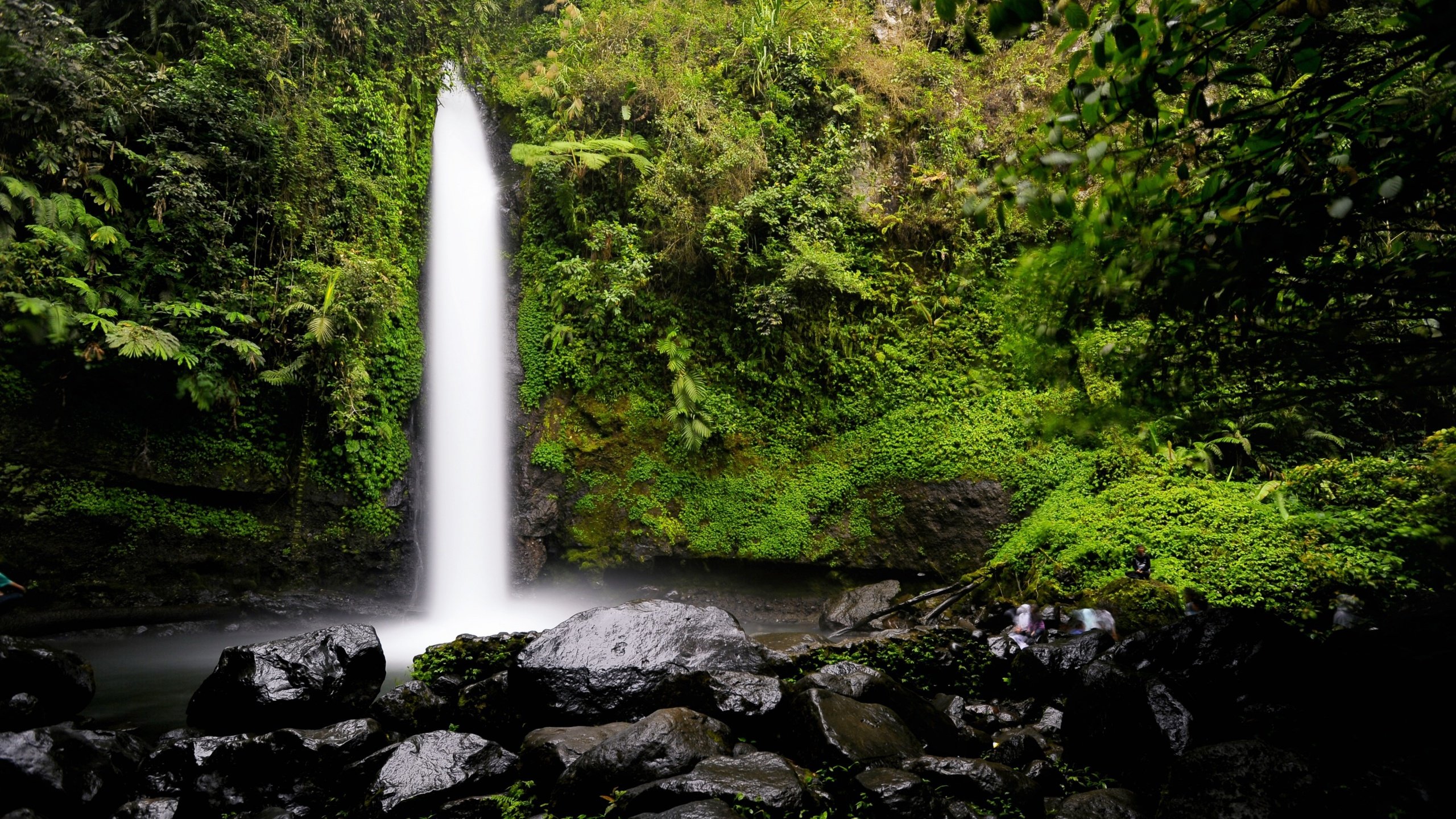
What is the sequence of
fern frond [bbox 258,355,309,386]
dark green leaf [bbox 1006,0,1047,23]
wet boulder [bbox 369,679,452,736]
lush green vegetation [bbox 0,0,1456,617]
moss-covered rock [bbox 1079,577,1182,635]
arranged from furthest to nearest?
fern frond [bbox 258,355,309,386]
moss-covered rock [bbox 1079,577,1182,635]
wet boulder [bbox 369,679,452,736]
lush green vegetation [bbox 0,0,1456,617]
dark green leaf [bbox 1006,0,1047,23]

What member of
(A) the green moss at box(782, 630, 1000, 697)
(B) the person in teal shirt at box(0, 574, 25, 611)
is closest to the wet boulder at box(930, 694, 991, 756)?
(A) the green moss at box(782, 630, 1000, 697)

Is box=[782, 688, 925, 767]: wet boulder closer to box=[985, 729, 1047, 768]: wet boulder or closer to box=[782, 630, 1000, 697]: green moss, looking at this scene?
box=[985, 729, 1047, 768]: wet boulder

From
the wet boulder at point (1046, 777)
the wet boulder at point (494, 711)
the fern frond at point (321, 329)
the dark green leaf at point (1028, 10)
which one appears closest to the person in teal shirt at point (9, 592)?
the fern frond at point (321, 329)

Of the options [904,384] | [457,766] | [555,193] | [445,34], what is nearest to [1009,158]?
[457,766]

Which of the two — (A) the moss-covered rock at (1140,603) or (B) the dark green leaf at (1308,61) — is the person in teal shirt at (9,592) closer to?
(B) the dark green leaf at (1308,61)

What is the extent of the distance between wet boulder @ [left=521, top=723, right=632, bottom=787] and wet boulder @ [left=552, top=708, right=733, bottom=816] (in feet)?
0.47

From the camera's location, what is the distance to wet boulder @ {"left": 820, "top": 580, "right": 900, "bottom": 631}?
9.48 metres

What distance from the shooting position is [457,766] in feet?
14.1

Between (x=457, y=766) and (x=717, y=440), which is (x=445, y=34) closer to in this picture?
(x=717, y=440)

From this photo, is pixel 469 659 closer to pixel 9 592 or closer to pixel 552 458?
pixel 552 458

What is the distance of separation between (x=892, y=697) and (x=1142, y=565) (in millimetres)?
4235

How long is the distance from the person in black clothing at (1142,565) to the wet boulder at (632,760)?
18.0ft

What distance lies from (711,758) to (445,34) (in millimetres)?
14482

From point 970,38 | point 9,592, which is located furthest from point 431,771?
point 9,592
